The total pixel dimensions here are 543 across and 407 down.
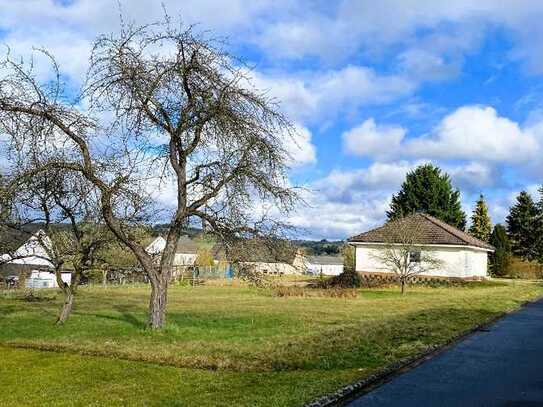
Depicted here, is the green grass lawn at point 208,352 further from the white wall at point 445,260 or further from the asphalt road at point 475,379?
the white wall at point 445,260

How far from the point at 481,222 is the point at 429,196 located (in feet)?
56.3

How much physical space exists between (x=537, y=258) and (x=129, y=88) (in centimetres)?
6975

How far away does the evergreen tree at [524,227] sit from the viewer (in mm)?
75500

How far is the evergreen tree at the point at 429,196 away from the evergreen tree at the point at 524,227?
10.9 metres

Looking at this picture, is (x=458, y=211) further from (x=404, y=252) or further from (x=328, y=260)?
(x=328, y=260)

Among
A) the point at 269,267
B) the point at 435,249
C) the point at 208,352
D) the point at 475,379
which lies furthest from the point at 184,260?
the point at 475,379

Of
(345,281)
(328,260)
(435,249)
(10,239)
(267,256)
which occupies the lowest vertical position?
(345,281)

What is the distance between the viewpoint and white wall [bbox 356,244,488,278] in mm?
48125

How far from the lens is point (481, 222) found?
81688mm

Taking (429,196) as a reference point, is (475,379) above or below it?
below

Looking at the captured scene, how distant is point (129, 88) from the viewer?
14.4 metres

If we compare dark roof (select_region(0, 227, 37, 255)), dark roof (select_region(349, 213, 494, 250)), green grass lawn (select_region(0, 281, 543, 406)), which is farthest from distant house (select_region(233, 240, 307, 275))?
dark roof (select_region(349, 213, 494, 250))

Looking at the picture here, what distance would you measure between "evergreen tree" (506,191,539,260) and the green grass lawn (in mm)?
58032

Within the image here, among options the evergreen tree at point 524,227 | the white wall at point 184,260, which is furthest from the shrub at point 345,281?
the evergreen tree at point 524,227
